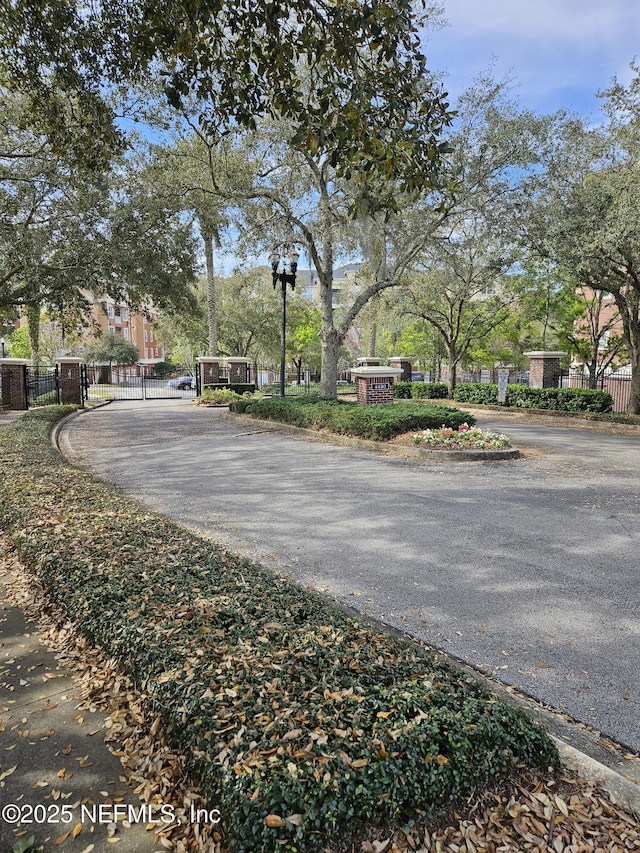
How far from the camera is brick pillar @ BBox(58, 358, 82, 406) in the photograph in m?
20.3

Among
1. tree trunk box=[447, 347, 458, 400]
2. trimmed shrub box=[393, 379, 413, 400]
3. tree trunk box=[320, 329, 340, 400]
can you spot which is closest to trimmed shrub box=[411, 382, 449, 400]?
tree trunk box=[447, 347, 458, 400]

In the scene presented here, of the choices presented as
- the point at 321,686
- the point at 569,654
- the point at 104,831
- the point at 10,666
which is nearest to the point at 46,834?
the point at 104,831

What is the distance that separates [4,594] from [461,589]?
3123mm

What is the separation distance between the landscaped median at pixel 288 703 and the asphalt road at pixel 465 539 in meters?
0.60

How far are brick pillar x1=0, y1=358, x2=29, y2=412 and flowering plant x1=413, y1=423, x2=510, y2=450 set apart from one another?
50.5 ft

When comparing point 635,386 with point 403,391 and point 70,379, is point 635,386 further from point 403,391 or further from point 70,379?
point 70,379

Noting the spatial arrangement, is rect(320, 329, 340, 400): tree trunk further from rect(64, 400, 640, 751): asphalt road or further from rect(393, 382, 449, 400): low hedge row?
rect(393, 382, 449, 400): low hedge row

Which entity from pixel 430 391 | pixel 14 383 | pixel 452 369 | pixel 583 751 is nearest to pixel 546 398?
pixel 452 369

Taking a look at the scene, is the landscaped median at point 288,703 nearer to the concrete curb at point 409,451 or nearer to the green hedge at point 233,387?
the concrete curb at point 409,451

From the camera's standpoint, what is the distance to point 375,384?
13836 mm

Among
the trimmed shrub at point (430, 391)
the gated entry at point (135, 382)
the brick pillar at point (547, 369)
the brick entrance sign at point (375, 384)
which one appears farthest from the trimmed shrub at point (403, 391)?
the gated entry at point (135, 382)

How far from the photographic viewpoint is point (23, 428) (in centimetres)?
1024

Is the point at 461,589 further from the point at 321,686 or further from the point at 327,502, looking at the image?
the point at 327,502

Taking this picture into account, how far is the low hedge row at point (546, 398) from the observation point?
15.7 meters
